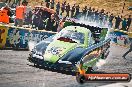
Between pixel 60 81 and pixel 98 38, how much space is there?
14.5 feet

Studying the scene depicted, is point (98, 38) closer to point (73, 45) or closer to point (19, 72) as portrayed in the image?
point (73, 45)

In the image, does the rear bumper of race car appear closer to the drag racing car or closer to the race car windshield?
the drag racing car

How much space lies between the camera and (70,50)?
13.1 m

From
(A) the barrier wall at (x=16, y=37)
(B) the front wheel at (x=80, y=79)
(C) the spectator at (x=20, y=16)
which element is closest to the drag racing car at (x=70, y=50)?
(B) the front wheel at (x=80, y=79)

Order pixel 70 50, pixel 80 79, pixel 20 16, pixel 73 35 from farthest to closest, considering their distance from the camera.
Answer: pixel 20 16 → pixel 73 35 → pixel 70 50 → pixel 80 79

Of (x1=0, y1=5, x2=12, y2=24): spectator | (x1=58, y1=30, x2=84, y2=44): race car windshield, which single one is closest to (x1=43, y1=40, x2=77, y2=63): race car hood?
(x1=58, y1=30, x2=84, y2=44): race car windshield

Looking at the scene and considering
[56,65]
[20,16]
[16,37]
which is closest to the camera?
[56,65]

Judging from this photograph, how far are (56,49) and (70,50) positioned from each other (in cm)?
60

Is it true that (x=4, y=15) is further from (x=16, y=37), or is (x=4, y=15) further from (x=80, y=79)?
(x=80, y=79)

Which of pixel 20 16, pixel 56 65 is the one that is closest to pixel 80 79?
pixel 56 65

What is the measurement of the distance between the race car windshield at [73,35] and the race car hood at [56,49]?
0.58 m

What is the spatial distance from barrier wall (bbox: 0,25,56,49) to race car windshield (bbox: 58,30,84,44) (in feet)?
12.3

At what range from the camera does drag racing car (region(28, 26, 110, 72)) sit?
12602 millimetres

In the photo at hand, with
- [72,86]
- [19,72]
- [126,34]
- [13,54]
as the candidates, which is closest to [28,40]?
[13,54]
